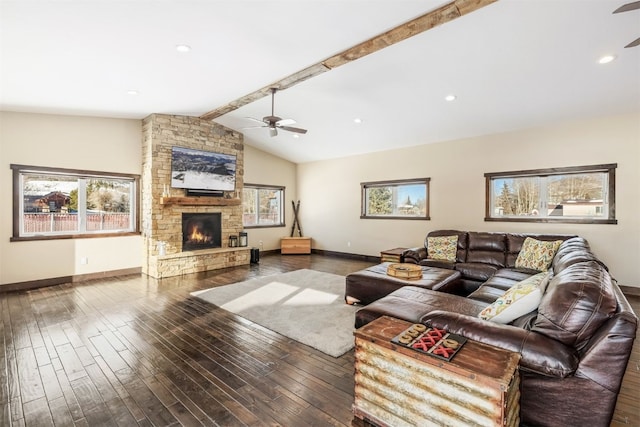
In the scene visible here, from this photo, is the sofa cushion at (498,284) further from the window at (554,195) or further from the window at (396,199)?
the window at (396,199)

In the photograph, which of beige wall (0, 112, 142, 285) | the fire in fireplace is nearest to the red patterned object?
the fire in fireplace

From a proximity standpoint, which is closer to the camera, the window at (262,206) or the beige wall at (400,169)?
the beige wall at (400,169)

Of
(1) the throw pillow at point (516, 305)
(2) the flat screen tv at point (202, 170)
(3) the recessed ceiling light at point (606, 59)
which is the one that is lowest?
(1) the throw pillow at point (516, 305)

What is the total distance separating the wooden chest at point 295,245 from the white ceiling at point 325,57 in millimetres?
3939

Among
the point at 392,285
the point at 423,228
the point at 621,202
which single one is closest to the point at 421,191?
the point at 423,228

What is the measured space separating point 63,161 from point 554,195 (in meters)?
8.77

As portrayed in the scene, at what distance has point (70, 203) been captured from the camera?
5.57 metres

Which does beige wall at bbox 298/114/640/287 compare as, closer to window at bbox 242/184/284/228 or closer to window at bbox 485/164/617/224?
window at bbox 485/164/617/224

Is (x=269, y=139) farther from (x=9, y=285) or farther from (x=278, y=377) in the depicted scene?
(x=278, y=377)

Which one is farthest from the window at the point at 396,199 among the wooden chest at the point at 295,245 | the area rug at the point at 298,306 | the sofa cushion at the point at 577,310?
the sofa cushion at the point at 577,310

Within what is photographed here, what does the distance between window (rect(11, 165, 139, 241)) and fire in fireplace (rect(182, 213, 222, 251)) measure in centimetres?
100

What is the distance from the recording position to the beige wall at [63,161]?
16.0 ft

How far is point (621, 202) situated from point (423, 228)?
3.23 m

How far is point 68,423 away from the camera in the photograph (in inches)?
76.0
